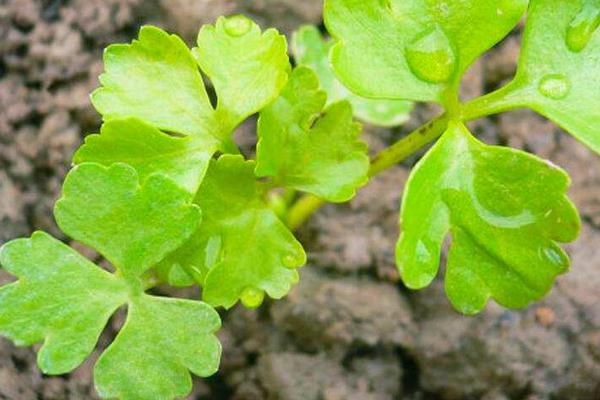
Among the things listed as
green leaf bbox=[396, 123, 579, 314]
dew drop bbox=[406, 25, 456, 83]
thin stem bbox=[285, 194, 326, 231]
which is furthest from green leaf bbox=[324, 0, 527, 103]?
thin stem bbox=[285, 194, 326, 231]

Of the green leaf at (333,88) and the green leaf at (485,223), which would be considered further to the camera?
the green leaf at (333,88)

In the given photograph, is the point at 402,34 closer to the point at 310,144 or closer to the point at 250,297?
the point at 310,144

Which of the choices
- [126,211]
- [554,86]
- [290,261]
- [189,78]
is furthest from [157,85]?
[554,86]

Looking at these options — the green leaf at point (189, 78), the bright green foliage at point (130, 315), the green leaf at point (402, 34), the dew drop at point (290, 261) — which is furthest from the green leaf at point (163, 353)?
the green leaf at point (402, 34)

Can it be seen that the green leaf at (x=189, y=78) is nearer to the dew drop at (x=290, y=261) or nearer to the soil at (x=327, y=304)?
the dew drop at (x=290, y=261)

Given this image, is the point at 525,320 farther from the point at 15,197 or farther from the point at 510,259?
the point at 15,197

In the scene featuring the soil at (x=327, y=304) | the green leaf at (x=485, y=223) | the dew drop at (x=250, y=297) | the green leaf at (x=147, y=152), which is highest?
the green leaf at (x=147, y=152)
